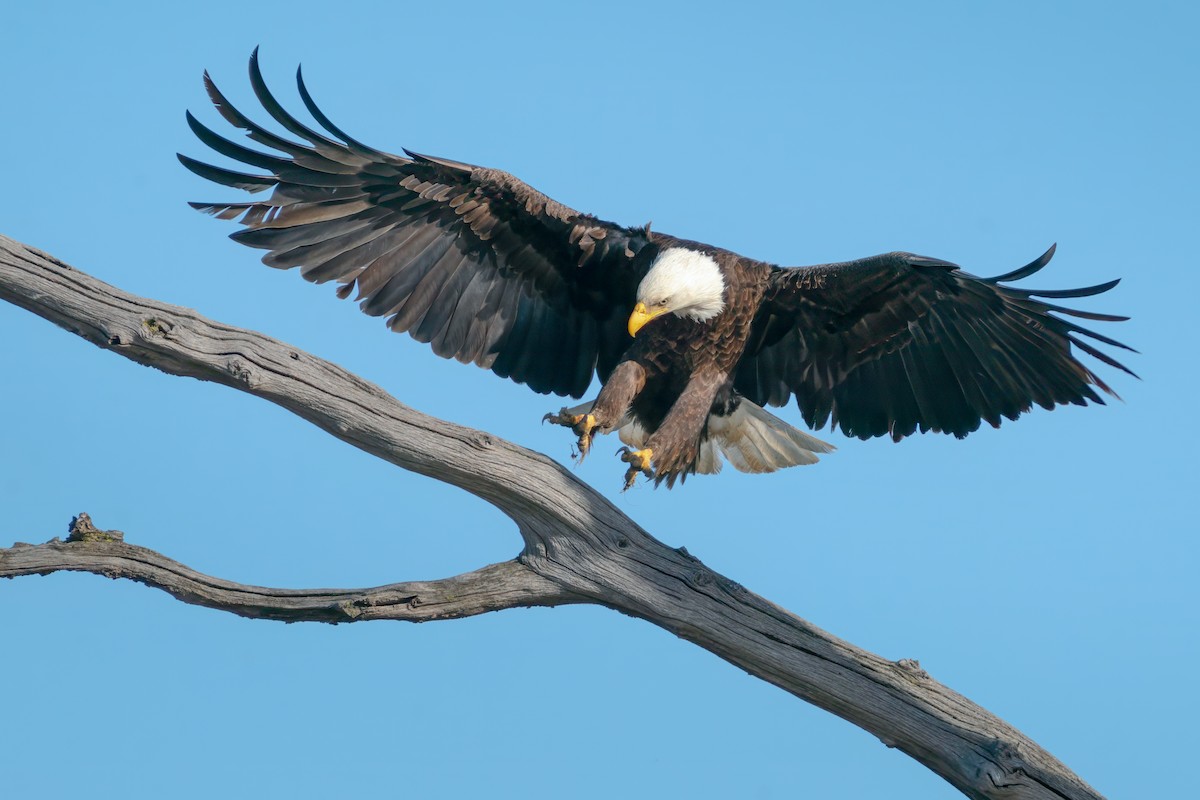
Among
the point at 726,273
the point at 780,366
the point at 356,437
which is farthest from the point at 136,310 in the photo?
the point at 780,366

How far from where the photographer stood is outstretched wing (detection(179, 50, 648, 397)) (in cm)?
529

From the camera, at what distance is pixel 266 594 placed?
14.6ft

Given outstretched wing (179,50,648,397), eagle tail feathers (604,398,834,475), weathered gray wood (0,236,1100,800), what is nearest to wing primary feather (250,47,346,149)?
outstretched wing (179,50,648,397)

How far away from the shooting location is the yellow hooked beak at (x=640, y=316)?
5285mm

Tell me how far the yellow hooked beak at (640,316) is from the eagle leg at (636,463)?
0.57m

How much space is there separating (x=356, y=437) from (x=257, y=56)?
181 centimetres

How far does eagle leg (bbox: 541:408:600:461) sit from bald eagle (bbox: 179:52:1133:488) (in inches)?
0.4

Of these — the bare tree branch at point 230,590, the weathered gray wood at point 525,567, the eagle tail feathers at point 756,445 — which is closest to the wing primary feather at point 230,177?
the weathered gray wood at point 525,567

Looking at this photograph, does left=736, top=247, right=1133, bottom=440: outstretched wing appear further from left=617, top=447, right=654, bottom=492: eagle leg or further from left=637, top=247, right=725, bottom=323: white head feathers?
left=617, top=447, right=654, bottom=492: eagle leg

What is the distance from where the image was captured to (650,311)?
17.5 ft

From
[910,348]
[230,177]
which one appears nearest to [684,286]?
[910,348]

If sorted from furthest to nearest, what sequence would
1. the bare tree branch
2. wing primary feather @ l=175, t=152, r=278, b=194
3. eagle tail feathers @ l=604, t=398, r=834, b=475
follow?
eagle tail feathers @ l=604, t=398, r=834, b=475
wing primary feather @ l=175, t=152, r=278, b=194
the bare tree branch

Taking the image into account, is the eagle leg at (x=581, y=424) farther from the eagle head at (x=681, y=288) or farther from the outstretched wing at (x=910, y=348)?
the outstretched wing at (x=910, y=348)

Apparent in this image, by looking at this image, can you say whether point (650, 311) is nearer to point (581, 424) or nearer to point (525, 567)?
point (581, 424)
